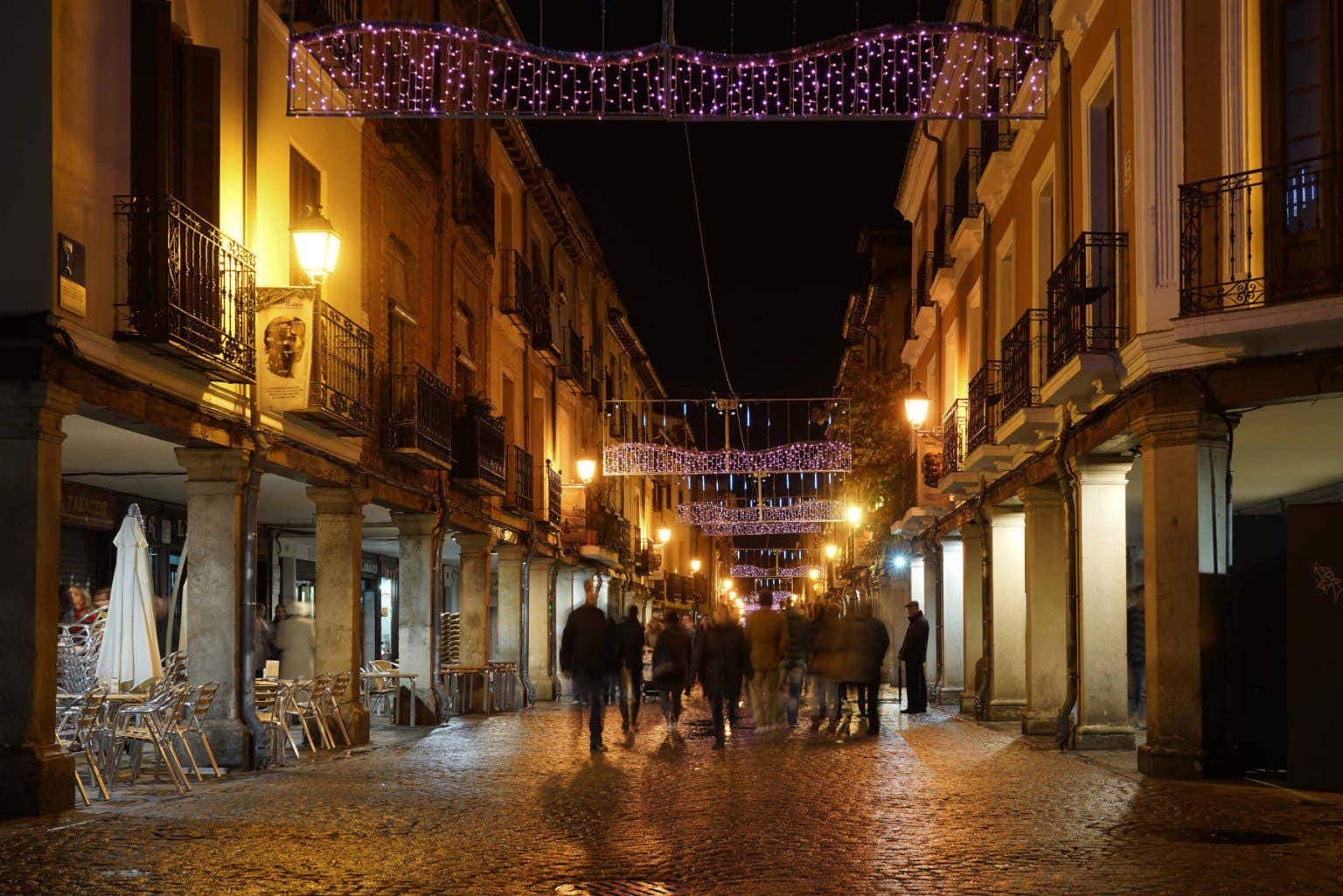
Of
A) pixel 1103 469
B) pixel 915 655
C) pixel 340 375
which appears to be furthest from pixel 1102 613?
pixel 340 375

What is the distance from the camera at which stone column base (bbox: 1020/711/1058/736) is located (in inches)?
744

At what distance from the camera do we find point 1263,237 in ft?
39.5

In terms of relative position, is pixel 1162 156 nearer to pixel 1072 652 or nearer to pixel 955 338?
pixel 1072 652

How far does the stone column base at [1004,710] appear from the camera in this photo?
21.9 m

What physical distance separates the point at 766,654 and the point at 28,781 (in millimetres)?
10998

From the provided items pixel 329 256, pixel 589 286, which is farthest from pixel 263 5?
pixel 589 286

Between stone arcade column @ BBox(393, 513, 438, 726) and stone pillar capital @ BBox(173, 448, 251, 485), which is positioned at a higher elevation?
stone pillar capital @ BBox(173, 448, 251, 485)

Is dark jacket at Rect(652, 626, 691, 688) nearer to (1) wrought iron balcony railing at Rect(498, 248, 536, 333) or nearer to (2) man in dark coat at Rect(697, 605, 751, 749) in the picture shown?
(2) man in dark coat at Rect(697, 605, 751, 749)

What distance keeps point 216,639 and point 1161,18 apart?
9.81 metres

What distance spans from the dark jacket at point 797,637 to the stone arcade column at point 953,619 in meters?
4.97

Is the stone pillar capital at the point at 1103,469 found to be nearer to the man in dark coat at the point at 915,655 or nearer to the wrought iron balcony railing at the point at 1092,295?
the wrought iron balcony railing at the point at 1092,295

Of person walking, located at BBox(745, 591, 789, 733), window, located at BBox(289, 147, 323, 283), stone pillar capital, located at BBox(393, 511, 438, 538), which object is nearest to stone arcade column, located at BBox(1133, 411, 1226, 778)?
person walking, located at BBox(745, 591, 789, 733)

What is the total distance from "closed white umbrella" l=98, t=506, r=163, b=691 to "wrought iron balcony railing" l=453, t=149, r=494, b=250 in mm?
9225

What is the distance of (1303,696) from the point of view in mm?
12359
